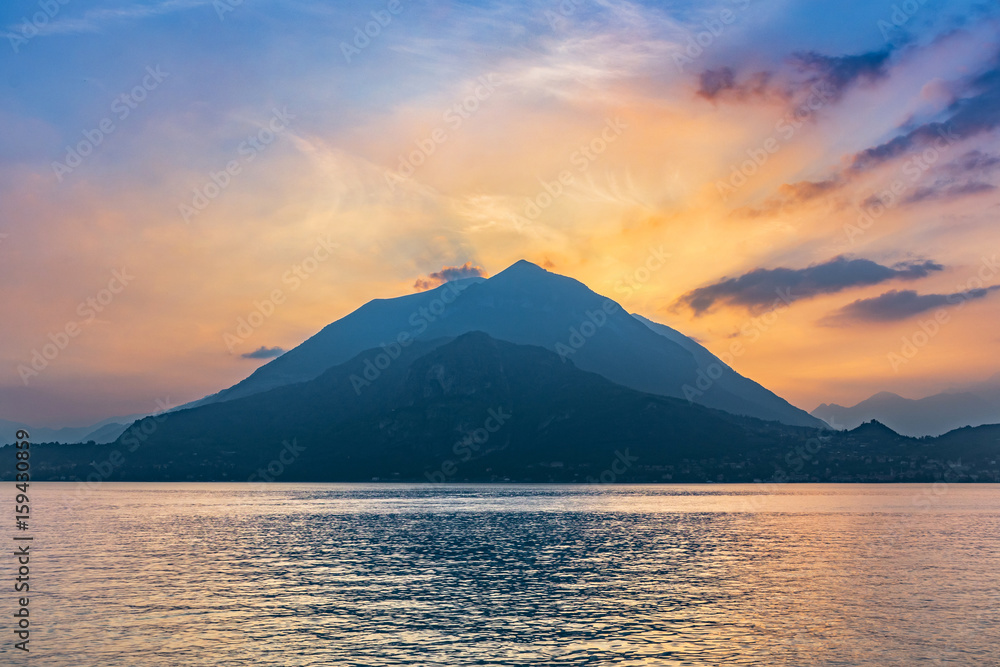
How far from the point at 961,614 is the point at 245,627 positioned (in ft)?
181

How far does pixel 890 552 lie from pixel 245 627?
305 feet

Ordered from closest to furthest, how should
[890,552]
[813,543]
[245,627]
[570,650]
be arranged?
[570,650] < [245,627] < [890,552] < [813,543]

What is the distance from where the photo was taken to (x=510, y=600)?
6838 cm

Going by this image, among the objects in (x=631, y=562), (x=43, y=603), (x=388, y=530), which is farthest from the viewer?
(x=388, y=530)

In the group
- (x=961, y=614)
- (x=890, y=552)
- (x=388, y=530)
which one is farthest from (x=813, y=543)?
(x=388, y=530)

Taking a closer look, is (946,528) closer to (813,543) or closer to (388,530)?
(813,543)

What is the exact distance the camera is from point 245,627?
181 ft

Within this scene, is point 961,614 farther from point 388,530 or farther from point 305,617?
point 388,530

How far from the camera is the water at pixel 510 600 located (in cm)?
4812

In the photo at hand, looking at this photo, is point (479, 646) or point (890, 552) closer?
point (479, 646)

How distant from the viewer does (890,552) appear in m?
111

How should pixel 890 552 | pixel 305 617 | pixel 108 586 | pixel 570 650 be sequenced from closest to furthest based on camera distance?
pixel 570 650, pixel 305 617, pixel 108 586, pixel 890 552

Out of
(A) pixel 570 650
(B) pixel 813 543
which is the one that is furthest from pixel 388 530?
(A) pixel 570 650

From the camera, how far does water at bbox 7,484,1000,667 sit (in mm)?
48125
